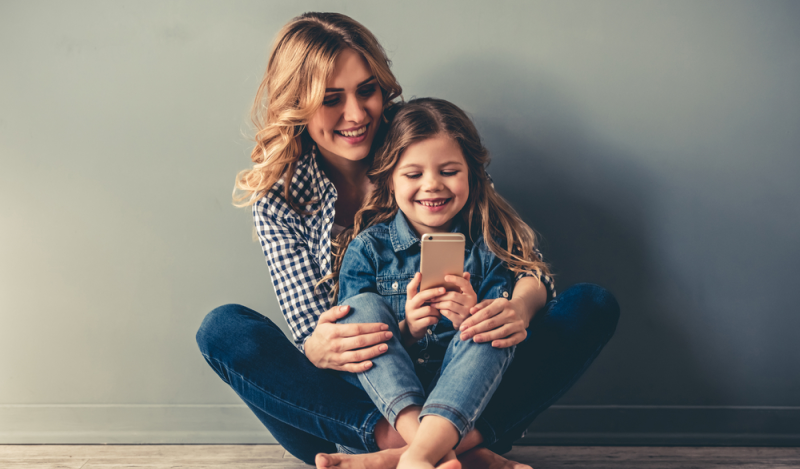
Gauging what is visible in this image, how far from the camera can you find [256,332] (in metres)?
1.14

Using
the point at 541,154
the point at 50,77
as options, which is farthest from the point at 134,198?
the point at 541,154

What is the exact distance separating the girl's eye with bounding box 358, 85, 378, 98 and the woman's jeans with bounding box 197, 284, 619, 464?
1.96ft

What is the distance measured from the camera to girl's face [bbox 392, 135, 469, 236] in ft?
4.09

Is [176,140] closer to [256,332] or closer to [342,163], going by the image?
[342,163]

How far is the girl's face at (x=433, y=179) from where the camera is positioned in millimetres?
1245

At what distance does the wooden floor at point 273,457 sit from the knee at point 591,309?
1.54 ft

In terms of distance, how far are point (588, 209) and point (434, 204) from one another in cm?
55

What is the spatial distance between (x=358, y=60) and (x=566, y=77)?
24.4 inches

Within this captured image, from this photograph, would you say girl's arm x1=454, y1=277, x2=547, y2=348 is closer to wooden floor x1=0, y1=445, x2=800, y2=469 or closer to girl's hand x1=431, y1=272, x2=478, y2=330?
girl's hand x1=431, y1=272, x2=478, y2=330

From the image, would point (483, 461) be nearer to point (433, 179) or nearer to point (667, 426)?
point (433, 179)

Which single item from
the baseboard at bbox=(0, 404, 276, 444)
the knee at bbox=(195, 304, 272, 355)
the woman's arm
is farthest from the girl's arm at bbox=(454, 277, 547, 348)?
the baseboard at bbox=(0, 404, 276, 444)

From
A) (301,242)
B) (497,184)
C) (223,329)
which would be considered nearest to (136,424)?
(223,329)

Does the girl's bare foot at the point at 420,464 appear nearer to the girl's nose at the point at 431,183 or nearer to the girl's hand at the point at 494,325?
the girl's hand at the point at 494,325

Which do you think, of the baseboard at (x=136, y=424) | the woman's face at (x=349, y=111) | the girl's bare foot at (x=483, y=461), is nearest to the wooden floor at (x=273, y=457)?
the baseboard at (x=136, y=424)
